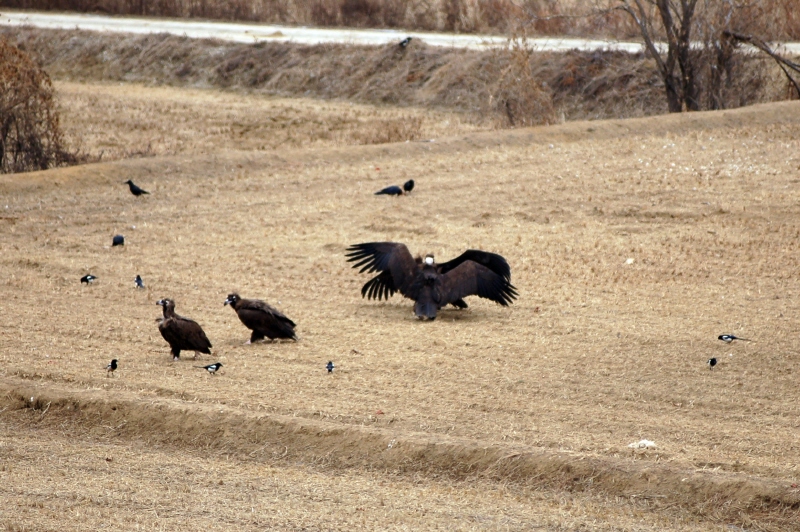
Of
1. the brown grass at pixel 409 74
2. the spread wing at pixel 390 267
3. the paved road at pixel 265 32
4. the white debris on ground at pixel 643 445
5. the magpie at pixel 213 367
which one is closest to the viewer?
the white debris on ground at pixel 643 445

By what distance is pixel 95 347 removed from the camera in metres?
9.92

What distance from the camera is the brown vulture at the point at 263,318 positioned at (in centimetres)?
1003

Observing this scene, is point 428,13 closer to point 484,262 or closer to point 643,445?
point 484,262

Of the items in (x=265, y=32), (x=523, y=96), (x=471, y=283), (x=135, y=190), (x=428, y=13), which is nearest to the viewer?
(x=471, y=283)

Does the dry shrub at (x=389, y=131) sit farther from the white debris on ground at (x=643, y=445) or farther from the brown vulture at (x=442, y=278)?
the white debris on ground at (x=643, y=445)

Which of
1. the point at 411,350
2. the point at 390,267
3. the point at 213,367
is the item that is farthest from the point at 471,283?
the point at 213,367

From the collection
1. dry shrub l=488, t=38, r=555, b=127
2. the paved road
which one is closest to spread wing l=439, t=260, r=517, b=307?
dry shrub l=488, t=38, r=555, b=127

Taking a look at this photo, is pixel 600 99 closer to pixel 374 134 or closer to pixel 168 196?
pixel 374 134

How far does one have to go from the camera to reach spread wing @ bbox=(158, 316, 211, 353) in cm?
939

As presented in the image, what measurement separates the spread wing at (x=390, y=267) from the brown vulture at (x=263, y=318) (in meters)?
1.38

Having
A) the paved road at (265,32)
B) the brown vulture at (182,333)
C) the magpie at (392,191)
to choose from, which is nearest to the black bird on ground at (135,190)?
the magpie at (392,191)

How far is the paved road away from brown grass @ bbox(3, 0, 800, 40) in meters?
0.81

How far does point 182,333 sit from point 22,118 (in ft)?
36.0

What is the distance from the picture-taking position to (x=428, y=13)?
35.4m
